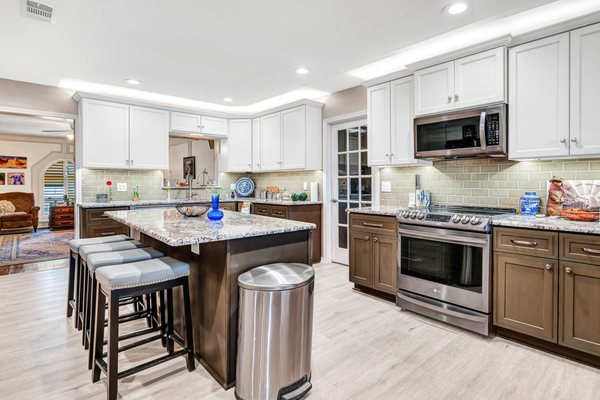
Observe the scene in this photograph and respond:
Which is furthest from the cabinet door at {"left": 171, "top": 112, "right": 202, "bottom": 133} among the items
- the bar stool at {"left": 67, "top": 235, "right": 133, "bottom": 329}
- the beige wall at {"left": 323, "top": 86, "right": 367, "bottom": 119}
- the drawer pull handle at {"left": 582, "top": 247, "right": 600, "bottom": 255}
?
the drawer pull handle at {"left": 582, "top": 247, "right": 600, "bottom": 255}

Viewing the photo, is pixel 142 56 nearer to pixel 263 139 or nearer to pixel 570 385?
pixel 263 139

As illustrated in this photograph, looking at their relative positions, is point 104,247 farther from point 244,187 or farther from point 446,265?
point 244,187

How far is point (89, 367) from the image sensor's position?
82.6 inches

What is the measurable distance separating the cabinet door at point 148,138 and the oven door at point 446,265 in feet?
12.3

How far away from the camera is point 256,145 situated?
5.61 m

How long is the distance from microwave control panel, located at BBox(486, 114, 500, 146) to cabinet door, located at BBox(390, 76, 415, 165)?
0.73m

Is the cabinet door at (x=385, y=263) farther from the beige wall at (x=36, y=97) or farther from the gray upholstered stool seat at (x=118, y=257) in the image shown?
the beige wall at (x=36, y=97)

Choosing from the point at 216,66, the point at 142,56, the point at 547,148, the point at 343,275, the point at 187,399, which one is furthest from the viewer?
the point at 343,275

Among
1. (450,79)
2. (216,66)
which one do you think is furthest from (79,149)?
(450,79)

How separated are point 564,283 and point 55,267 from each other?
5.70 m

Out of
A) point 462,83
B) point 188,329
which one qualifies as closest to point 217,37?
point 462,83

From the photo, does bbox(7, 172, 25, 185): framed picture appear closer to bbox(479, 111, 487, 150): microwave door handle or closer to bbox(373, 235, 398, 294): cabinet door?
bbox(373, 235, 398, 294): cabinet door

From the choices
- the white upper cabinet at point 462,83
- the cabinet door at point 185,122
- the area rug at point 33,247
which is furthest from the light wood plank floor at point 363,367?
the cabinet door at point 185,122

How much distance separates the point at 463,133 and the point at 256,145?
3.46m
